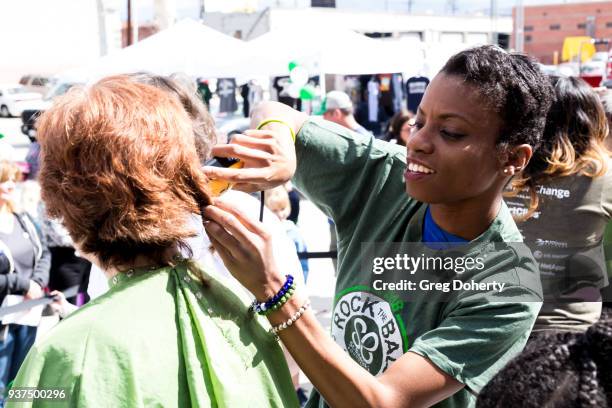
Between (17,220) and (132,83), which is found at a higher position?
(132,83)

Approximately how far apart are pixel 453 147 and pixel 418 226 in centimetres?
23

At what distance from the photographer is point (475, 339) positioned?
1.52 meters

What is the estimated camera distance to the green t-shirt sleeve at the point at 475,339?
151 cm

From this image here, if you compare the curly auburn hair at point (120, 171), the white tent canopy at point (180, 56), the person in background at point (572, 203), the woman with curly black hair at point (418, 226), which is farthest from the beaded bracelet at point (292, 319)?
the white tent canopy at point (180, 56)

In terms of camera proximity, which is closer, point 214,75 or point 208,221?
point 208,221

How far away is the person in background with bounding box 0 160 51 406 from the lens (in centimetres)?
413

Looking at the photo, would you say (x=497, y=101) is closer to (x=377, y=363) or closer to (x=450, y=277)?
(x=450, y=277)

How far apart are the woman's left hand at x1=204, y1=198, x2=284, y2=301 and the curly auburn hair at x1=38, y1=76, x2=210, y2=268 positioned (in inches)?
2.9

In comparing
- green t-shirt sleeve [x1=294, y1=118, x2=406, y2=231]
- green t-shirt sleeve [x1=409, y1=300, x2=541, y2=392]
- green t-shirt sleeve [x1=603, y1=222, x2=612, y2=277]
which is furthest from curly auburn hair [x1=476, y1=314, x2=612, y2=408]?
green t-shirt sleeve [x1=603, y1=222, x2=612, y2=277]

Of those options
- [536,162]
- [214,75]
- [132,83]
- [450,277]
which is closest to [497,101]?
[450,277]

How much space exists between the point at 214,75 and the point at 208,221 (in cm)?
779

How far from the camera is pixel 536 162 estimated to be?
8.97ft

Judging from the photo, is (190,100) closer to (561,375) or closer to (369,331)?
(369,331)

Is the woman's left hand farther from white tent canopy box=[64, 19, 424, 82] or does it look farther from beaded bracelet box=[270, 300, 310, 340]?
white tent canopy box=[64, 19, 424, 82]
